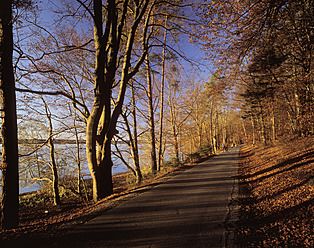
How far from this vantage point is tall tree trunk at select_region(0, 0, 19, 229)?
406 cm

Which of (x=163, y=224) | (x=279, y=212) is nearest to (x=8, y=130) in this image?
(x=163, y=224)

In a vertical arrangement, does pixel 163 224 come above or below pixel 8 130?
below

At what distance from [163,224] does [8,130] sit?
474 centimetres

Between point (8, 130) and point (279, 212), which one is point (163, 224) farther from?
point (8, 130)

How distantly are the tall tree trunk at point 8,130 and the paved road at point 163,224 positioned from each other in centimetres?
230

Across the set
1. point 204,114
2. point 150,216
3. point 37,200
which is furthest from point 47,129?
point 204,114

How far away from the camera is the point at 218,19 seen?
6.41 metres

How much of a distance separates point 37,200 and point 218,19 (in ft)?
56.8

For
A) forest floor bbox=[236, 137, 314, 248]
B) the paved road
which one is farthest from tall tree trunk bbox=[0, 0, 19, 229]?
forest floor bbox=[236, 137, 314, 248]

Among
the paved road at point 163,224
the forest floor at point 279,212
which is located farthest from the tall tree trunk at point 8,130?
the forest floor at point 279,212

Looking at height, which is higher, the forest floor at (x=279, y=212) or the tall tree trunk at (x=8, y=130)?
the tall tree trunk at (x=8, y=130)

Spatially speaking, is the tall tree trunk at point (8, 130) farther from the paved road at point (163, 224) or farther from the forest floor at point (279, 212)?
the forest floor at point (279, 212)

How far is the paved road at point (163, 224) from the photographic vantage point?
2.80 m

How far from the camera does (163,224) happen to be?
3.39 m
